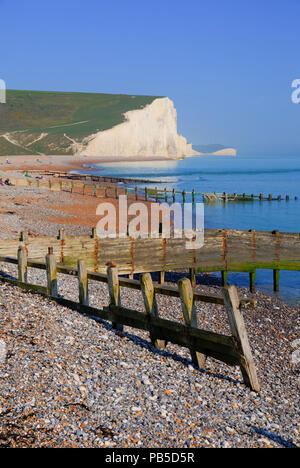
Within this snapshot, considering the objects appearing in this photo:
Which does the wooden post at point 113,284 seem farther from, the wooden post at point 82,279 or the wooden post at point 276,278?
the wooden post at point 276,278

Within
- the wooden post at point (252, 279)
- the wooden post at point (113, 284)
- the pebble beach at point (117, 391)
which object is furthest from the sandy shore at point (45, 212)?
the pebble beach at point (117, 391)

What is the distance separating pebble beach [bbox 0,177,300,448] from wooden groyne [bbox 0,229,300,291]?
3.93 m

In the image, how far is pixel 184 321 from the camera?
10.1 m

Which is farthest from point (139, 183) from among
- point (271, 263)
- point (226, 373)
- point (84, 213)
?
point (226, 373)

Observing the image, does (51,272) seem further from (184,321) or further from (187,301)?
(187,301)

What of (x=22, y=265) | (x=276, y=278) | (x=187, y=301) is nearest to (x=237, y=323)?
(x=187, y=301)

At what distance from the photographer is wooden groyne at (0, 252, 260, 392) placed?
8.57m

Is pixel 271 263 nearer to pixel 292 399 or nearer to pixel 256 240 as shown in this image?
pixel 256 240

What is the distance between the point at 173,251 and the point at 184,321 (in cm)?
907

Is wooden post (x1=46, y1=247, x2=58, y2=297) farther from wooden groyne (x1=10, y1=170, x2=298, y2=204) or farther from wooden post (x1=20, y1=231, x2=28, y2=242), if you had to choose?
wooden groyne (x1=10, y1=170, x2=298, y2=204)

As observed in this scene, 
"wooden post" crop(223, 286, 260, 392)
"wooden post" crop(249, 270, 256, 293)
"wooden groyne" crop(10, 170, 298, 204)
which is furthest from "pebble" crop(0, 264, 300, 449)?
"wooden groyne" crop(10, 170, 298, 204)

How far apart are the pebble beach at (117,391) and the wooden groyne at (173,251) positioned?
393 centimetres

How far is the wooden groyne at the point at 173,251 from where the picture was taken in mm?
16516
